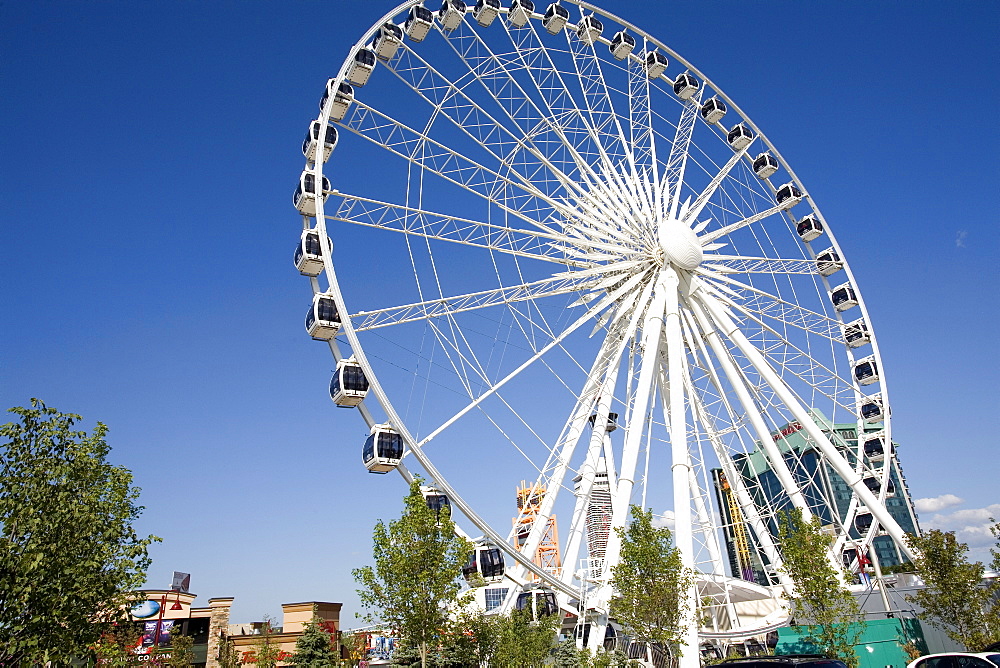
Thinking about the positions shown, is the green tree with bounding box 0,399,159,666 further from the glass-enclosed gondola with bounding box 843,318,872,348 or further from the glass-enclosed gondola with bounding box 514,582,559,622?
the glass-enclosed gondola with bounding box 843,318,872,348

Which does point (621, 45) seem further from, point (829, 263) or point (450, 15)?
point (829, 263)

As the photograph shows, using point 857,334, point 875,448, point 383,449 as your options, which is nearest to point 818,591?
point 875,448

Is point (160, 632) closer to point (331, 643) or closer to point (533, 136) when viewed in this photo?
point (331, 643)

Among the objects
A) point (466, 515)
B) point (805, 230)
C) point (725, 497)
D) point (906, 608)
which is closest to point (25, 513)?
point (466, 515)

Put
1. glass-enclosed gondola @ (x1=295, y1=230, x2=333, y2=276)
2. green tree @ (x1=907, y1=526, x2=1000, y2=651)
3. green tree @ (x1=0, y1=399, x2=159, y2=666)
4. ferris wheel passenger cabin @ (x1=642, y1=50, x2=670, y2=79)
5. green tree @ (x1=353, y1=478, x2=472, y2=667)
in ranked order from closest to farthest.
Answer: green tree @ (x1=0, y1=399, x2=159, y2=666), green tree @ (x1=353, y1=478, x2=472, y2=667), glass-enclosed gondola @ (x1=295, y1=230, x2=333, y2=276), green tree @ (x1=907, y1=526, x2=1000, y2=651), ferris wheel passenger cabin @ (x1=642, y1=50, x2=670, y2=79)

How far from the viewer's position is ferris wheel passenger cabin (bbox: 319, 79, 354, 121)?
932 inches

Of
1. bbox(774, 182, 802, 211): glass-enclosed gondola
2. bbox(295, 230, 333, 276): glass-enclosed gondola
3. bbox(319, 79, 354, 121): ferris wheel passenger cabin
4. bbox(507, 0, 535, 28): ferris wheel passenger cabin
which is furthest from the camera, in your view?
bbox(774, 182, 802, 211): glass-enclosed gondola

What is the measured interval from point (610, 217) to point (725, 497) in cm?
9717

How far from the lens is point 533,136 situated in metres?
26.5

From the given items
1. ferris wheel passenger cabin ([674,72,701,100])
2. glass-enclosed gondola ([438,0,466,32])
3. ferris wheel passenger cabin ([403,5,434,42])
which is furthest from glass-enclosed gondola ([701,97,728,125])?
ferris wheel passenger cabin ([403,5,434,42])

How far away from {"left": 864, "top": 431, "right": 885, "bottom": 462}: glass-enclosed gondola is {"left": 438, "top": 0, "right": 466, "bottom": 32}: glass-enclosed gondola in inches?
912

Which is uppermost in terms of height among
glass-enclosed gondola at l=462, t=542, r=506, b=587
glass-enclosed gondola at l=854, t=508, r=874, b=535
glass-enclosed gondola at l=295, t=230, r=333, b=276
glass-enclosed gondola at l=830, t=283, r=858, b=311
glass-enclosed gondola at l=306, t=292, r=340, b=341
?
glass-enclosed gondola at l=830, t=283, r=858, b=311

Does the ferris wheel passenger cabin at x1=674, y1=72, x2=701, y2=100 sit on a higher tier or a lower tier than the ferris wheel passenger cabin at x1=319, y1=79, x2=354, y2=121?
higher

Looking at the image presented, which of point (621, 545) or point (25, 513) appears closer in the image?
point (25, 513)
